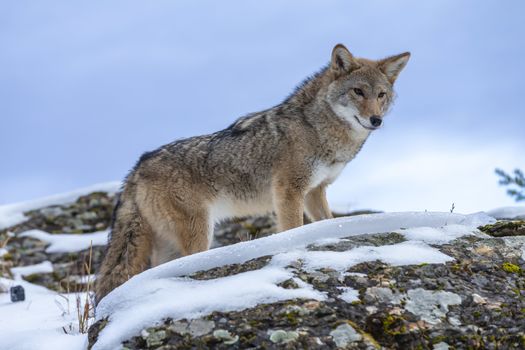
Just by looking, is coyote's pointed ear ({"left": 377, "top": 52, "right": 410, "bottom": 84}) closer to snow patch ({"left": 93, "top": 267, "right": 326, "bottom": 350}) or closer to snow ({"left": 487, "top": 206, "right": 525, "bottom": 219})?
snow ({"left": 487, "top": 206, "right": 525, "bottom": 219})

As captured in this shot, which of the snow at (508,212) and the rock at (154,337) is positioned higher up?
the snow at (508,212)

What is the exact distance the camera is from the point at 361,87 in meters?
7.54

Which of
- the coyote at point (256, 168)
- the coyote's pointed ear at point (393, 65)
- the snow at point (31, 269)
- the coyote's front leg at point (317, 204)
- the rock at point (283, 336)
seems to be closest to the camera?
the rock at point (283, 336)

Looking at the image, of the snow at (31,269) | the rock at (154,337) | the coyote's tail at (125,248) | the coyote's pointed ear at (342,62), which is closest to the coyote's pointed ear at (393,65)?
the coyote's pointed ear at (342,62)

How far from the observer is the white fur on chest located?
7254mm

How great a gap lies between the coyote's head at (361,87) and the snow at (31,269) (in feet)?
23.8

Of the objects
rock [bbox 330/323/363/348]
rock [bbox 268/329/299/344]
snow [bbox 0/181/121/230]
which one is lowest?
rock [bbox 330/323/363/348]

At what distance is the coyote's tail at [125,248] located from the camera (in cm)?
662

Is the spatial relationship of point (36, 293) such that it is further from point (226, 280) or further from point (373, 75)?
point (226, 280)

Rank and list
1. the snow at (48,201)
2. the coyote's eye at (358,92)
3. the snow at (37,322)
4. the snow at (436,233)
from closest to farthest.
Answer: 1. the snow at (436,233)
2. the snow at (37,322)
3. the coyote's eye at (358,92)
4. the snow at (48,201)

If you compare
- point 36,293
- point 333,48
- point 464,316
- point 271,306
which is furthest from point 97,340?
point 36,293

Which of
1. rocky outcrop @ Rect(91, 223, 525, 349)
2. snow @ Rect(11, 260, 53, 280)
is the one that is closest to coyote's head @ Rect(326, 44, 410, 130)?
rocky outcrop @ Rect(91, 223, 525, 349)

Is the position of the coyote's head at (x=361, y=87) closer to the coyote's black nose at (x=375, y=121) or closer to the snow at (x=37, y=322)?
the coyote's black nose at (x=375, y=121)

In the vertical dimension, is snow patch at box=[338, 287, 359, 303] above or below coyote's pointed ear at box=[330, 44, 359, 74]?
below
